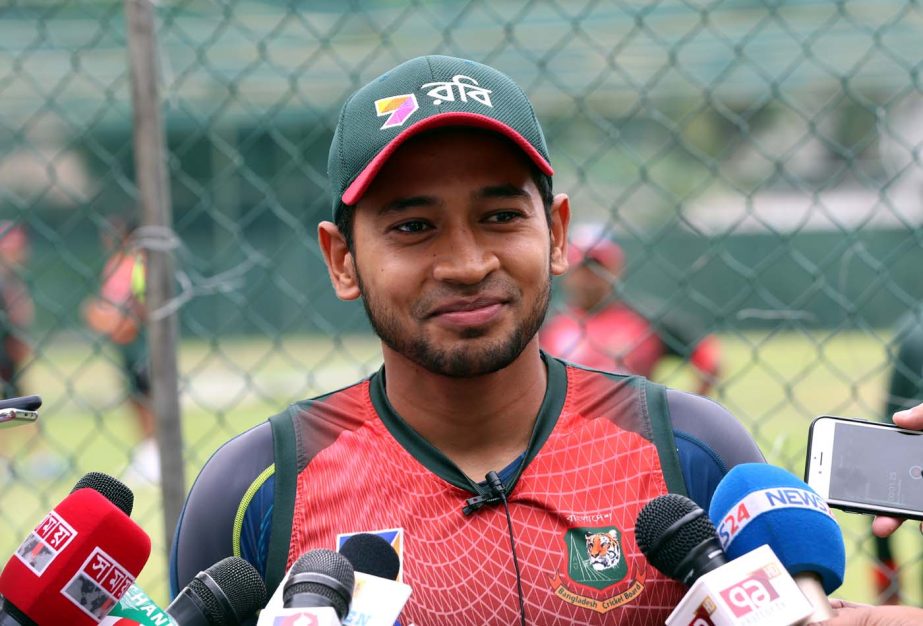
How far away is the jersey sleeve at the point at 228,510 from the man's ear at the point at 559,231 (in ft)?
2.10

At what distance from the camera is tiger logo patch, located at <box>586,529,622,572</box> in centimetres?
189

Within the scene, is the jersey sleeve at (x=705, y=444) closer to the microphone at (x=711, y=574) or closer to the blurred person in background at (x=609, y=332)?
the microphone at (x=711, y=574)

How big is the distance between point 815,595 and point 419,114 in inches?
40.5

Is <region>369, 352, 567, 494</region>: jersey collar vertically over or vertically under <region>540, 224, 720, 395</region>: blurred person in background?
under

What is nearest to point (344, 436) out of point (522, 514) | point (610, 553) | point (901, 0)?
point (522, 514)

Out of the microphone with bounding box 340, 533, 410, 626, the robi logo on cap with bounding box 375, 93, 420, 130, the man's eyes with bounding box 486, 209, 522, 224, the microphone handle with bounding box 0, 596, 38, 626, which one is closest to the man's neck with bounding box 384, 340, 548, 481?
the man's eyes with bounding box 486, 209, 522, 224

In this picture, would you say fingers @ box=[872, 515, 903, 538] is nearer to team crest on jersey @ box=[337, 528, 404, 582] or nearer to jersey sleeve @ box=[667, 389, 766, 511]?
jersey sleeve @ box=[667, 389, 766, 511]

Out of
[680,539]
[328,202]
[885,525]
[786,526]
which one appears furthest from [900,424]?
[328,202]

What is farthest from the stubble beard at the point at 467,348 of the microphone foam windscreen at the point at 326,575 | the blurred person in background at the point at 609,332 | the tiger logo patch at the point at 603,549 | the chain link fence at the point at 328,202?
the chain link fence at the point at 328,202

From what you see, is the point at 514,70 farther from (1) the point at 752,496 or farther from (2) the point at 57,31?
(1) the point at 752,496

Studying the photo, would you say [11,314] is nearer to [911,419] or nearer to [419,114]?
[419,114]

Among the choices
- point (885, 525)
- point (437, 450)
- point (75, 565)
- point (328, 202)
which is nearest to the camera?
point (75, 565)

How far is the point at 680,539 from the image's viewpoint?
4.96ft

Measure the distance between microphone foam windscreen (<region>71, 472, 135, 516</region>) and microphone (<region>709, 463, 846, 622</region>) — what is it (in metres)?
0.86
